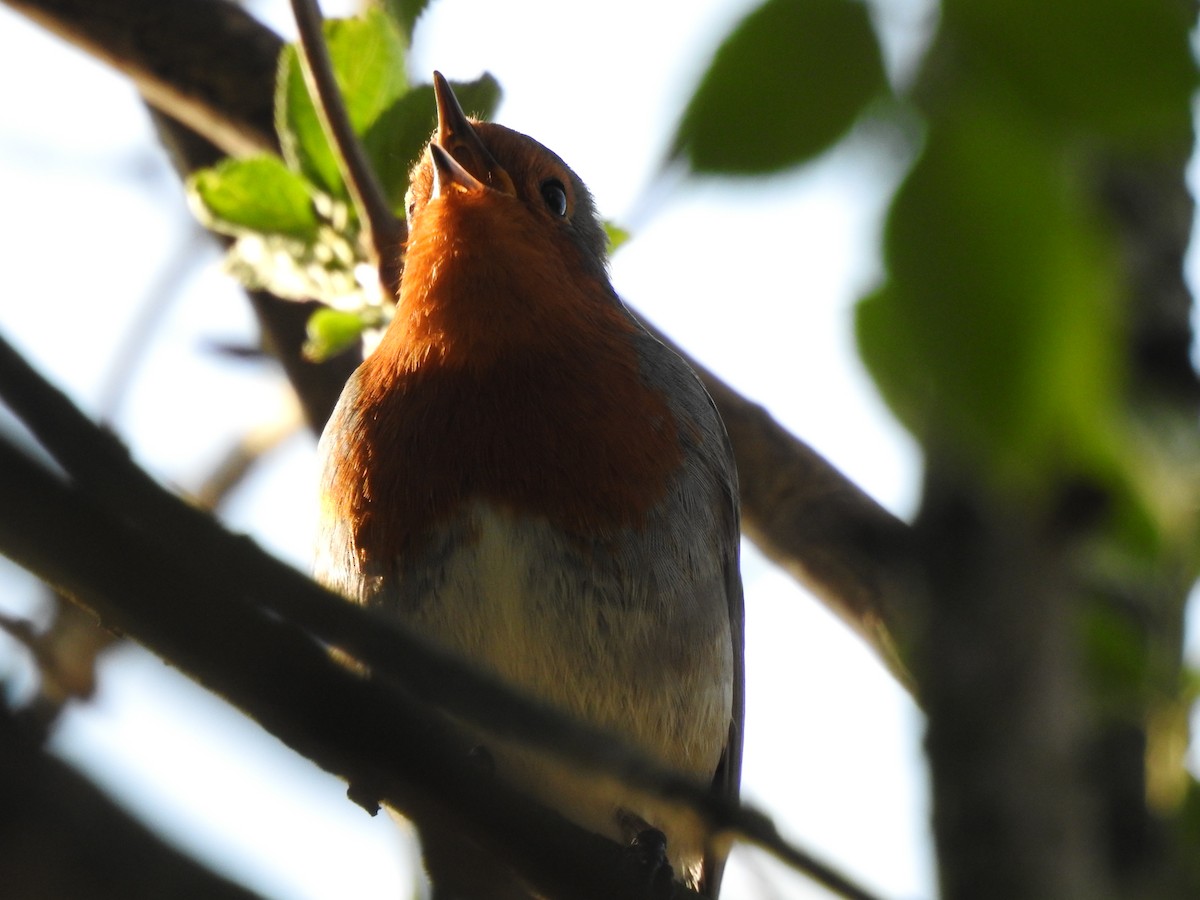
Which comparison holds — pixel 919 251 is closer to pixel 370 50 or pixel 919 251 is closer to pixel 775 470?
pixel 370 50

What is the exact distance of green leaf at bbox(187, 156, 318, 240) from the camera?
4070 mm

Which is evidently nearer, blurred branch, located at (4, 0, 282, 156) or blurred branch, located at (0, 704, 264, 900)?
blurred branch, located at (0, 704, 264, 900)

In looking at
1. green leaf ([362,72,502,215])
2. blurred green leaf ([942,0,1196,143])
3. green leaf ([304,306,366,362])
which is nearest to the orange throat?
green leaf ([304,306,366,362])

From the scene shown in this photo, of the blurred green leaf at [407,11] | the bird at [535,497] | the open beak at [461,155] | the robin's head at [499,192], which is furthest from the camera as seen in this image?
the robin's head at [499,192]

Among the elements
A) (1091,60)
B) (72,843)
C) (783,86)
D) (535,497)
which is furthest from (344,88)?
(72,843)

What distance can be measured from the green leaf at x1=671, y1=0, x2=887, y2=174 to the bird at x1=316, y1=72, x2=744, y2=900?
2.33m

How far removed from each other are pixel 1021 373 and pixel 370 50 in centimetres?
306

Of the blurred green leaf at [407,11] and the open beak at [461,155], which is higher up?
the open beak at [461,155]

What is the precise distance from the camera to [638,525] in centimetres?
416

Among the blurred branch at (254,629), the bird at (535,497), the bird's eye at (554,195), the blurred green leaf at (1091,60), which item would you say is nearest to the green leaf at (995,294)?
the blurred green leaf at (1091,60)

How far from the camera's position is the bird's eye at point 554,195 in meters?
5.36

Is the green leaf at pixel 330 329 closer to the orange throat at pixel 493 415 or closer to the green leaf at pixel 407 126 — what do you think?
the orange throat at pixel 493 415

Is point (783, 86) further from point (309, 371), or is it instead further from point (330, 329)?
point (309, 371)

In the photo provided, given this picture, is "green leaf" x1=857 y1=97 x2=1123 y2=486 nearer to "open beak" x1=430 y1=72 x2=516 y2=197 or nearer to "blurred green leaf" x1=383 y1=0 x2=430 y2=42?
"blurred green leaf" x1=383 y1=0 x2=430 y2=42
